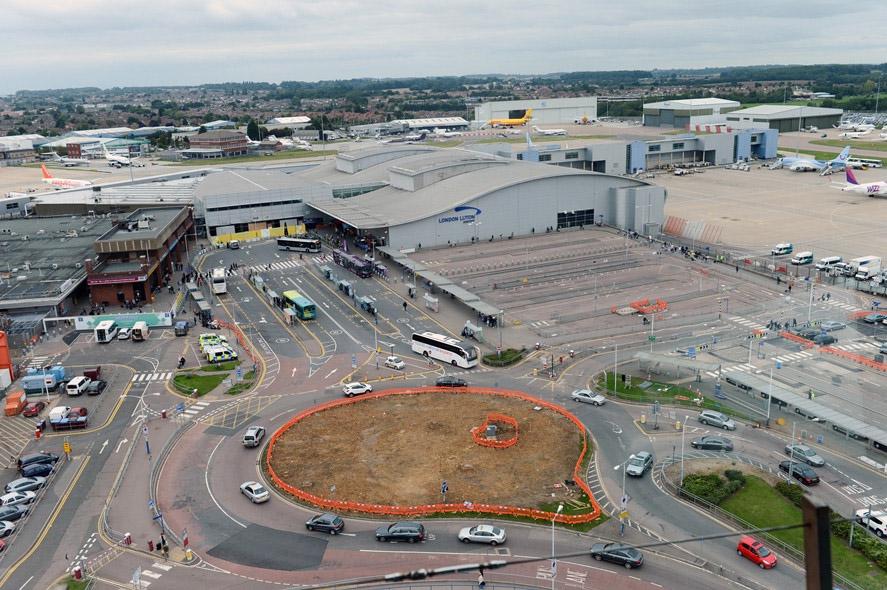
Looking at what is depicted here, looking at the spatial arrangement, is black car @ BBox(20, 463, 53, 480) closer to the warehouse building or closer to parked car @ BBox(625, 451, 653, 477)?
parked car @ BBox(625, 451, 653, 477)

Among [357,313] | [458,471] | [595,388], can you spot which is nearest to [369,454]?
[458,471]

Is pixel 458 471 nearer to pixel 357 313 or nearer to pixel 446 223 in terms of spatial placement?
pixel 357 313

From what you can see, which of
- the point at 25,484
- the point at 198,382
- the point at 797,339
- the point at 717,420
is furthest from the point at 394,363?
the point at 797,339

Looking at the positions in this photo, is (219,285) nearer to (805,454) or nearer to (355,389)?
(355,389)

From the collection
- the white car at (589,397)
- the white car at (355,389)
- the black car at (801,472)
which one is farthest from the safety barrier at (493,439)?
the black car at (801,472)

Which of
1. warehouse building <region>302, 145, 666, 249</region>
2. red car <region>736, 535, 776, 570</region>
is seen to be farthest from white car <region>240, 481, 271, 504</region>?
warehouse building <region>302, 145, 666, 249</region>
